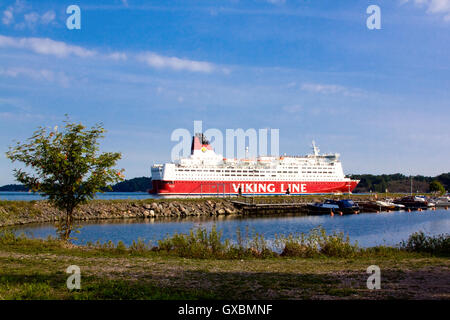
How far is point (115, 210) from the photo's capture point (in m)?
40.2

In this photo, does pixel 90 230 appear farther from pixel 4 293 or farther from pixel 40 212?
pixel 4 293

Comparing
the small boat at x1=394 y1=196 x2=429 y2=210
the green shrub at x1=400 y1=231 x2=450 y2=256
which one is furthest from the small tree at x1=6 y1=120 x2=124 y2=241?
the small boat at x1=394 y1=196 x2=429 y2=210

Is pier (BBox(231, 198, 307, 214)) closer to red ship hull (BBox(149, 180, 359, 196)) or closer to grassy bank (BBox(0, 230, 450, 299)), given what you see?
red ship hull (BBox(149, 180, 359, 196))

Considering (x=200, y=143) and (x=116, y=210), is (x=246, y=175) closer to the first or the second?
(x=200, y=143)

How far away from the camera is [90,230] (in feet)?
95.6

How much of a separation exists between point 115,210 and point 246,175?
1832 inches

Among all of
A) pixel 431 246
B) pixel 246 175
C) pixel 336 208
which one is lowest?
pixel 336 208

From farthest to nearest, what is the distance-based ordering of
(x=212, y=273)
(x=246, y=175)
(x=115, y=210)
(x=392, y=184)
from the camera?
1. (x=392, y=184)
2. (x=246, y=175)
3. (x=115, y=210)
4. (x=212, y=273)

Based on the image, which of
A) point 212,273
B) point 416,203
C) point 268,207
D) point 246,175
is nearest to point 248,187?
point 246,175

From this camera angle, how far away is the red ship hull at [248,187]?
256 ft

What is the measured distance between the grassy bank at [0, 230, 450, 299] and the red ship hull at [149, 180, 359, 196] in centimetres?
6326
